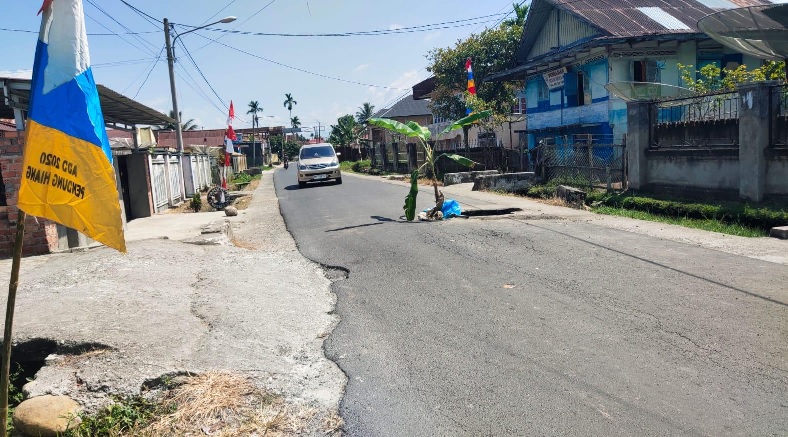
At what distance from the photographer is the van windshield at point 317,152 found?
83.8 ft

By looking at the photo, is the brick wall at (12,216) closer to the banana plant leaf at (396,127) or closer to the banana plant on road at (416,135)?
the banana plant on road at (416,135)

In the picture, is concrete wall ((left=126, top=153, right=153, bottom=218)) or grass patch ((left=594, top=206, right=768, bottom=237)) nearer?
grass patch ((left=594, top=206, right=768, bottom=237))

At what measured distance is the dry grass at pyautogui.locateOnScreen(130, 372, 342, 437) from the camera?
363 cm

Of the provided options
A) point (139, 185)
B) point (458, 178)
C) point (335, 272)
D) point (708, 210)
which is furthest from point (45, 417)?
point (458, 178)

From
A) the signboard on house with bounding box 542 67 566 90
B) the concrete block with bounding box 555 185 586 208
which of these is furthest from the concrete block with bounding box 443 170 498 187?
the concrete block with bounding box 555 185 586 208

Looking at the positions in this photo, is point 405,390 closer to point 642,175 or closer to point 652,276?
point 652,276

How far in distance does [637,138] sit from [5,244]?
42.6 ft

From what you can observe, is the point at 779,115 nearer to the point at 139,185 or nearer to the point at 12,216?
the point at 12,216

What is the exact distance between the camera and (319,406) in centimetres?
392

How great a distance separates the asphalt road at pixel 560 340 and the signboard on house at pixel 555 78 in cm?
1789

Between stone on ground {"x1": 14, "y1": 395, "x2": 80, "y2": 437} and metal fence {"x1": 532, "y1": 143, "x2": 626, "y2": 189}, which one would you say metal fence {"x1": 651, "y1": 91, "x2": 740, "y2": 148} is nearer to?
metal fence {"x1": 532, "y1": 143, "x2": 626, "y2": 189}

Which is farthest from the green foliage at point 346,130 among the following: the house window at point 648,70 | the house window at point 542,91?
the house window at point 648,70

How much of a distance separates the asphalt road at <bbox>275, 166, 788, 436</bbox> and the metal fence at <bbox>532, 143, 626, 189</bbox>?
6888 millimetres

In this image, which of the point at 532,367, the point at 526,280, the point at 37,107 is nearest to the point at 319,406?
the point at 532,367
